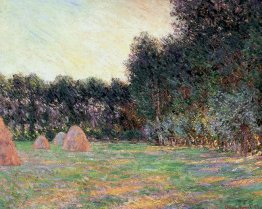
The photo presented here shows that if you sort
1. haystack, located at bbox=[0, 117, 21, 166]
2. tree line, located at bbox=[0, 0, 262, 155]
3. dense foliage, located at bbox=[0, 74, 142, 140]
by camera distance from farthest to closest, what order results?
dense foliage, located at bbox=[0, 74, 142, 140], tree line, located at bbox=[0, 0, 262, 155], haystack, located at bbox=[0, 117, 21, 166]

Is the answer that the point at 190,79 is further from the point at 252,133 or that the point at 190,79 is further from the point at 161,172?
the point at 161,172

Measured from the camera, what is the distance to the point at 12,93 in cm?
9469

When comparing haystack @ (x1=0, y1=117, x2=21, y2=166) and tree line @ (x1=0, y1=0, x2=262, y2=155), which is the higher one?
tree line @ (x1=0, y1=0, x2=262, y2=155)

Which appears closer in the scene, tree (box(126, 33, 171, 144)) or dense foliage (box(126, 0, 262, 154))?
dense foliage (box(126, 0, 262, 154))

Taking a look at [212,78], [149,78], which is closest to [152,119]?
[149,78]

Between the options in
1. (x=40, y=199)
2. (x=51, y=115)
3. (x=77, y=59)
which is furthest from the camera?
(x=51, y=115)

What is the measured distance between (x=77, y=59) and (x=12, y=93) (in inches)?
832

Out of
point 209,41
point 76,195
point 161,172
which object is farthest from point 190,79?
point 76,195

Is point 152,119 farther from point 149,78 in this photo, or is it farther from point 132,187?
point 132,187

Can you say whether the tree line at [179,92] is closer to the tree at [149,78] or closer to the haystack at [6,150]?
the tree at [149,78]

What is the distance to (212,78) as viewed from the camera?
44.9 m

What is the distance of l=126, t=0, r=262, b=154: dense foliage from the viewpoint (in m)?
34.6

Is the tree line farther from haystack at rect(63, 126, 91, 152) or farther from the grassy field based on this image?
haystack at rect(63, 126, 91, 152)

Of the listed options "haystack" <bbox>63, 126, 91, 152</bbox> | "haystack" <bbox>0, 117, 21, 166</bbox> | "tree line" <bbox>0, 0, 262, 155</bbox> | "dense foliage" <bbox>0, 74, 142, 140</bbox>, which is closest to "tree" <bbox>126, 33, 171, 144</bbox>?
"tree line" <bbox>0, 0, 262, 155</bbox>
